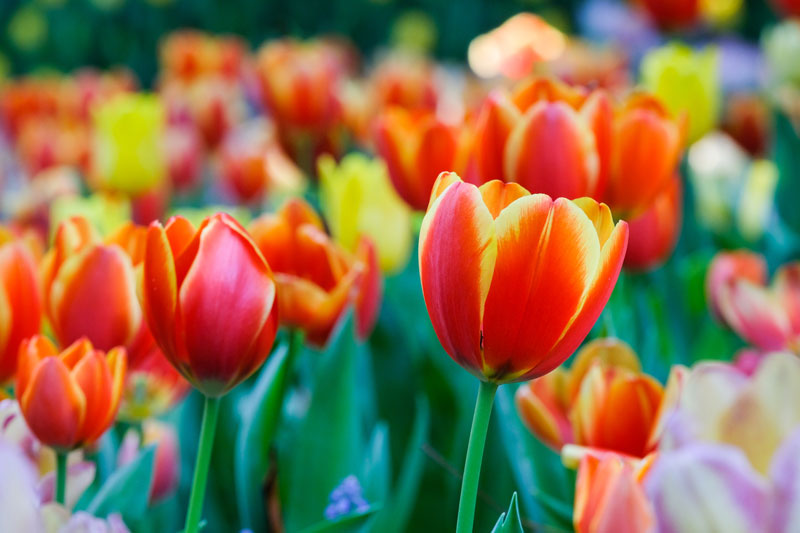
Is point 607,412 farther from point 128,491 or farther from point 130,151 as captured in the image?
point 130,151

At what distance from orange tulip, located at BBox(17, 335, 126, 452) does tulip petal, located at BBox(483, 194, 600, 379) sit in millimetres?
183

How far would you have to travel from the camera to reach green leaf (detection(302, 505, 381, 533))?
42cm

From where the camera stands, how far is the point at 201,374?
15.5 inches

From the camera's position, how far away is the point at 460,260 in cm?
36

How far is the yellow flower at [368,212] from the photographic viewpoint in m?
0.82

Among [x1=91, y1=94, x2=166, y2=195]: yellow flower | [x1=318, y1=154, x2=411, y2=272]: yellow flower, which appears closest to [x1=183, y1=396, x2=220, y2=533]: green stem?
[x1=318, y1=154, x2=411, y2=272]: yellow flower

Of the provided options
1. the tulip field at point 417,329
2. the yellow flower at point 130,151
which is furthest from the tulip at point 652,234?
the yellow flower at point 130,151

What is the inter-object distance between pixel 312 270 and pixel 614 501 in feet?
1.07

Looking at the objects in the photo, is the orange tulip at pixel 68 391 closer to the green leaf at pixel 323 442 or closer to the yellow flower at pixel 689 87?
the green leaf at pixel 323 442

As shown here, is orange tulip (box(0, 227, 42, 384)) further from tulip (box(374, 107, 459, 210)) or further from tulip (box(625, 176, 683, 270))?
tulip (box(625, 176, 683, 270))

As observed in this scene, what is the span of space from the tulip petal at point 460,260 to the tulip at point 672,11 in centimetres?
115

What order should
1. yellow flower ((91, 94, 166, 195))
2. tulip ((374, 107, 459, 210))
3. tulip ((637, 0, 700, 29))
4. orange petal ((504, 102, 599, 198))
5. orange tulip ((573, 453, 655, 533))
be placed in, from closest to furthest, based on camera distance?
orange tulip ((573, 453, 655, 533)) < orange petal ((504, 102, 599, 198)) < tulip ((374, 107, 459, 210)) < yellow flower ((91, 94, 166, 195)) < tulip ((637, 0, 700, 29))

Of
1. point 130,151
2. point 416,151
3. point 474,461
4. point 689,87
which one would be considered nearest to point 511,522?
point 474,461

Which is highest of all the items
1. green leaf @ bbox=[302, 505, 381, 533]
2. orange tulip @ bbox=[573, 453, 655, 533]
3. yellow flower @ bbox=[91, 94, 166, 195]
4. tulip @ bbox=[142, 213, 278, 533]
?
tulip @ bbox=[142, 213, 278, 533]
